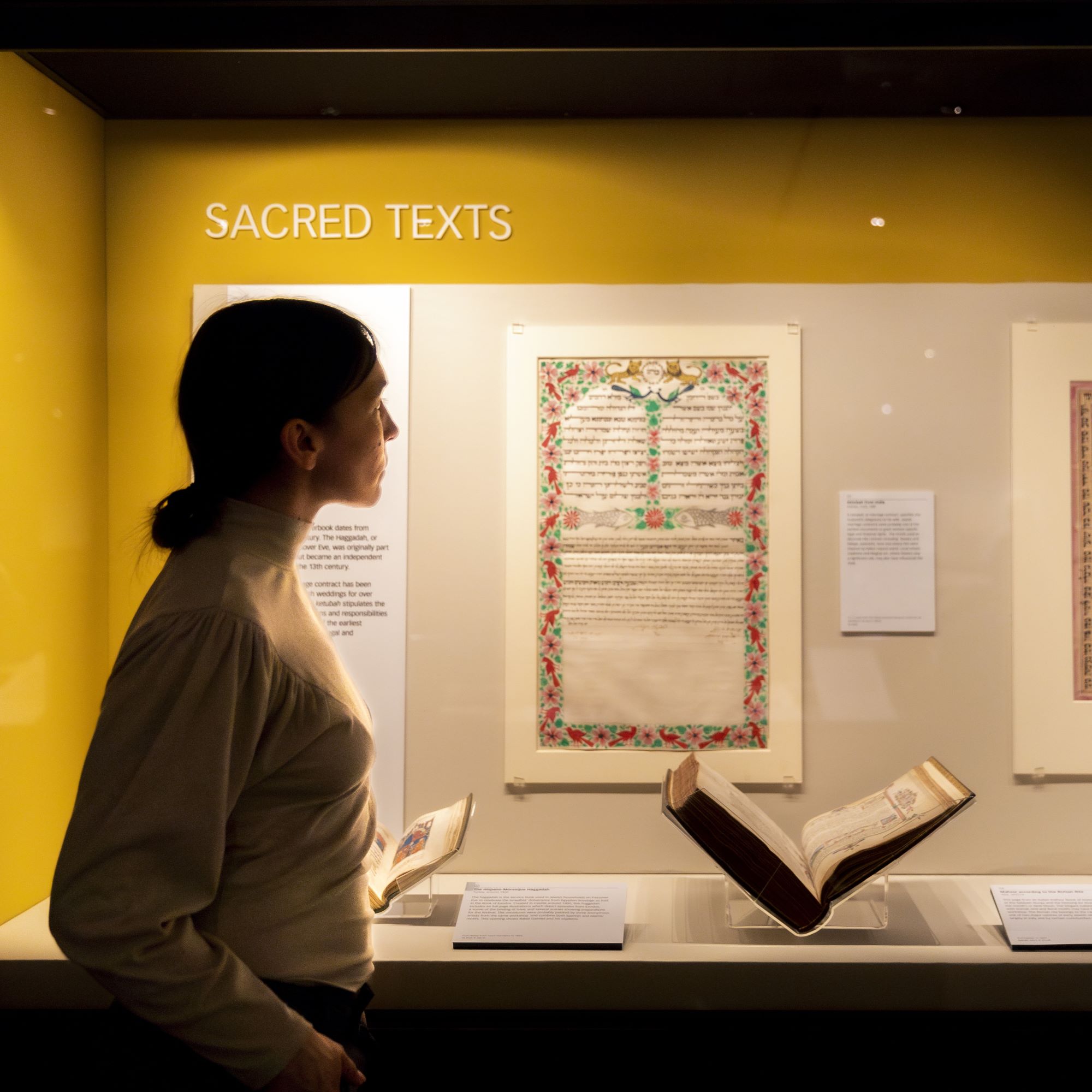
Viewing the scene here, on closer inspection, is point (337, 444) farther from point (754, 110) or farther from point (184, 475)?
point (754, 110)

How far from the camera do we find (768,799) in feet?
5.59

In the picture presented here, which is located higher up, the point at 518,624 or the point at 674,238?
the point at 674,238

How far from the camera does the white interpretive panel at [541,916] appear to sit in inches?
58.2

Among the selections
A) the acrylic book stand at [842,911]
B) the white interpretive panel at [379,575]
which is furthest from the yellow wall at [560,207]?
the acrylic book stand at [842,911]

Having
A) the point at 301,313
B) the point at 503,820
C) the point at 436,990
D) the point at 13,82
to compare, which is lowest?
the point at 436,990

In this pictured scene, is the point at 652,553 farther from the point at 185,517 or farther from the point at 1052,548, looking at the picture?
the point at 185,517

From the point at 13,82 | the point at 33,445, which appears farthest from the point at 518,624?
the point at 13,82

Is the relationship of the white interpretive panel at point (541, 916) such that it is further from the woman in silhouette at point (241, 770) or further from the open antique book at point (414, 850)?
the woman in silhouette at point (241, 770)

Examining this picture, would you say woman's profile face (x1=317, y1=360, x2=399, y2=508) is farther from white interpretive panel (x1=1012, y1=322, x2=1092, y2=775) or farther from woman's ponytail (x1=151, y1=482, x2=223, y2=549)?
white interpretive panel (x1=1012, y1=322, x2=1092, y2=775)

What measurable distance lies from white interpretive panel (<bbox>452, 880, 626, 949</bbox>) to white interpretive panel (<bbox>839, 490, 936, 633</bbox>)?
645 mm

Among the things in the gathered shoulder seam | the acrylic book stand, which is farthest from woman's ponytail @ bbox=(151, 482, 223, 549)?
the acrylic book stand

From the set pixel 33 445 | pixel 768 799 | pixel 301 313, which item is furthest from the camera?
pixel 768 799

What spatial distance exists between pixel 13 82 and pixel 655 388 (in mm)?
1149

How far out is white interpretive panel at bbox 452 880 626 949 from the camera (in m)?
1.48
